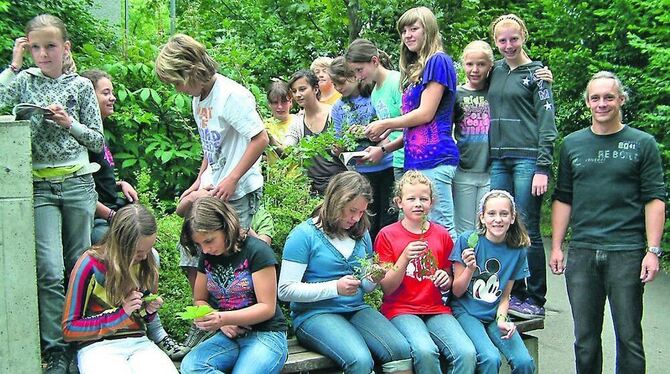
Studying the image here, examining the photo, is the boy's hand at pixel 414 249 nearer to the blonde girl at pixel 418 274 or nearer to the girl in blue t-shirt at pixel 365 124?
the blonde girl at pixel 418 274

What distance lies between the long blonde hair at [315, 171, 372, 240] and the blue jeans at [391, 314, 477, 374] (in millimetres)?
595

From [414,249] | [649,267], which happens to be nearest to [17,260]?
[414,249]

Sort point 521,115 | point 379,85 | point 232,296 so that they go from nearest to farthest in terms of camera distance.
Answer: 1. point 232,296
2. point 521,115
3. point 379,85

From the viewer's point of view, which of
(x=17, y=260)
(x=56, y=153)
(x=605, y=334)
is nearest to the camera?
(x=17, y=260)

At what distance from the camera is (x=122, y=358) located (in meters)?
4.01

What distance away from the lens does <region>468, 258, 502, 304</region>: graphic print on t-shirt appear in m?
4.84

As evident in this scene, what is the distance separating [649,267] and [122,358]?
112 inches

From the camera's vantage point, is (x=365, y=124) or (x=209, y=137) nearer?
(x=209, y=137)

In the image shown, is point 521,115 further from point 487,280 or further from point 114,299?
point 114,299

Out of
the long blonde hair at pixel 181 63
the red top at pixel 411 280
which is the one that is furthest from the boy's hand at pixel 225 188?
the red top at pixel 411 280

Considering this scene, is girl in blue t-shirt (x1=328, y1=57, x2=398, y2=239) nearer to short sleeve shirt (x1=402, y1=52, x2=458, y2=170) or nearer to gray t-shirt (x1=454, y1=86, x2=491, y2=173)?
short sleeve shirt (x1=402, y1=52, x2=458, y2=170)

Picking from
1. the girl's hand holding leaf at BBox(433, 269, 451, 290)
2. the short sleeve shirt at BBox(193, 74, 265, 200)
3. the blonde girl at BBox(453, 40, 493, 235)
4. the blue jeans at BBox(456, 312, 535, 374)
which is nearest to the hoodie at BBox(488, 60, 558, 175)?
the blonde girl at BBox(453, 40, 493, 235)

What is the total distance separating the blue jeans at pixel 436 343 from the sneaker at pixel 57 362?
1.77 metres

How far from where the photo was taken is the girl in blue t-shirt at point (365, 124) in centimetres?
574
